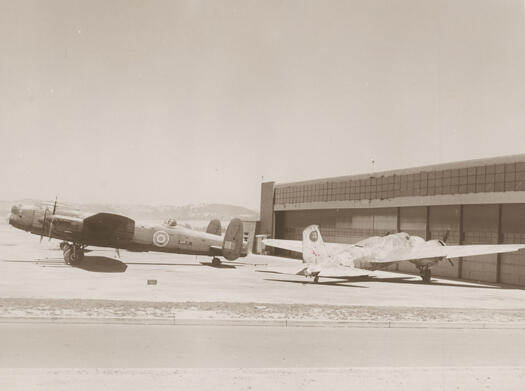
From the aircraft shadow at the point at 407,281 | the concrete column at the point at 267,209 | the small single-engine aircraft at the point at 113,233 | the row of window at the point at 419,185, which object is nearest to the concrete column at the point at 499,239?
the row of window at the point at 419,185

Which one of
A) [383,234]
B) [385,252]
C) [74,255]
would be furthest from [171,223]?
[383,234]

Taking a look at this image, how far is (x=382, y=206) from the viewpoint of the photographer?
3378 cm

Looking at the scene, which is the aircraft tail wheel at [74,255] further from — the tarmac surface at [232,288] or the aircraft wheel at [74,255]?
the tarmac surface at [232,288]

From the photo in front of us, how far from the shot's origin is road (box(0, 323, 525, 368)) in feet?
26.7

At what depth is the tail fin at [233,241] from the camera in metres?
29.6

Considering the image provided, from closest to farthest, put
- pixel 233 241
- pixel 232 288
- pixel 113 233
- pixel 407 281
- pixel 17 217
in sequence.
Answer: pixel 232 288 → pixel 17 217 → pixel 407 281 → pixel 113 233 → pixel 233 241

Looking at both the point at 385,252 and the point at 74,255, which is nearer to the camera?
the point at 385,252

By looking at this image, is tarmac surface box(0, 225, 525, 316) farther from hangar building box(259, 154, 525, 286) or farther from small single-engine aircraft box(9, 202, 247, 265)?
hangar building box(259, 154, 525, 286)

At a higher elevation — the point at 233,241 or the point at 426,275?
the point at 233,241

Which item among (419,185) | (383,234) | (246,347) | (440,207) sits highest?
(419,185)

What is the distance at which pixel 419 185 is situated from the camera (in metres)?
31.0

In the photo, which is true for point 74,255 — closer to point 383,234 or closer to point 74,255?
point 74,255

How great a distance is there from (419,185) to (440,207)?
1.96 metres

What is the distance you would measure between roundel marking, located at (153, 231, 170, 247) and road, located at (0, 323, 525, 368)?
17874mm
